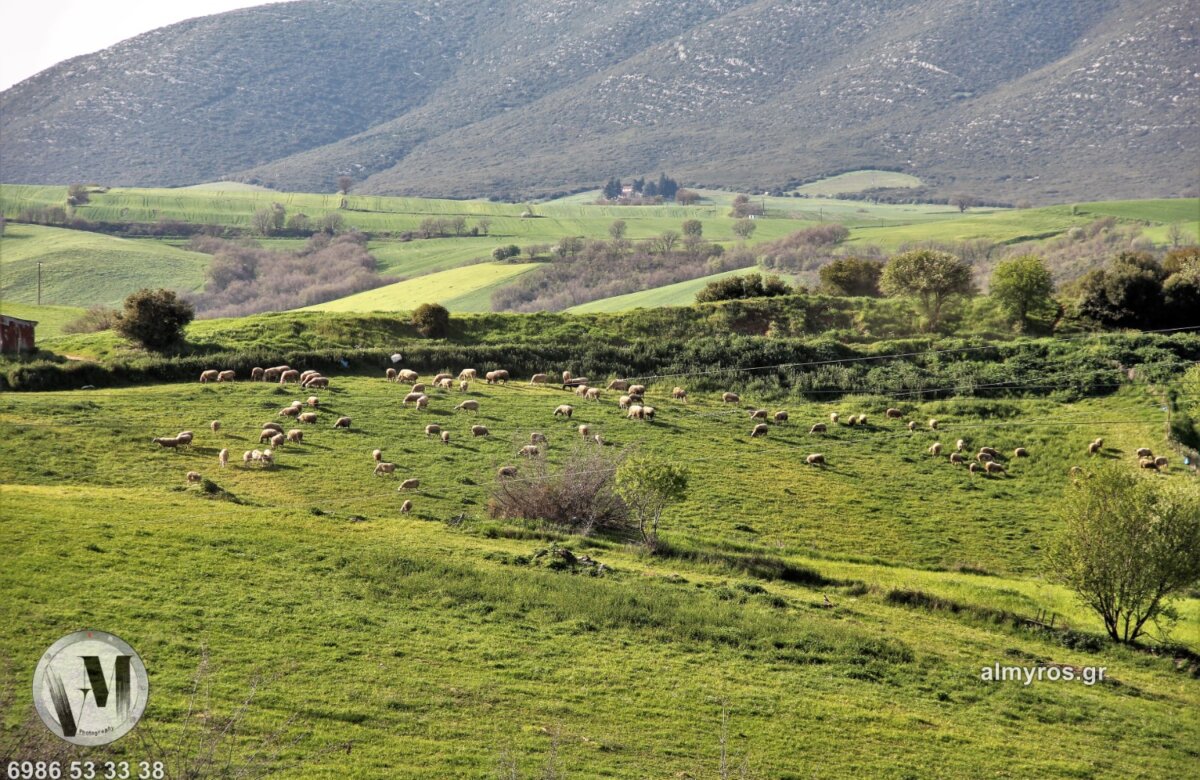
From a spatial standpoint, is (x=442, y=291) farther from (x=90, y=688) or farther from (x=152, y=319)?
(x=90, y=688)

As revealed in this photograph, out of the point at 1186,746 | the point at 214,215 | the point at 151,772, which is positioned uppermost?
the point at 214,215

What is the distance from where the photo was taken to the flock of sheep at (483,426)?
1517 inches

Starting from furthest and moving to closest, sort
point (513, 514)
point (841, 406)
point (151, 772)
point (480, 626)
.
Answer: point (841, 406)
point (513, 514)
point (480, 626)
point (151, 772)

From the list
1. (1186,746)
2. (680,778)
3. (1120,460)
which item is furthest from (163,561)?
(1120,460)

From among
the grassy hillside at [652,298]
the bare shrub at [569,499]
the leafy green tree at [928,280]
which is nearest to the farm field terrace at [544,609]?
the bare shrub at [569,499]

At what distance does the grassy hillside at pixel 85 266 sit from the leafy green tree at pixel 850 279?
63229 millimetres

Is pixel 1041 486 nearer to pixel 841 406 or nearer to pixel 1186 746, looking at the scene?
pixel 841 406

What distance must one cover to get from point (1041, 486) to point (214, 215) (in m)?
141

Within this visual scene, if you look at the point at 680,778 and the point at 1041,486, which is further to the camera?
the point at 1041,486

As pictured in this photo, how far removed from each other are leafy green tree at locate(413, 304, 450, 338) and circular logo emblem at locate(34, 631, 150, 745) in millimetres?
40930

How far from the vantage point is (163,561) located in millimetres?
27016

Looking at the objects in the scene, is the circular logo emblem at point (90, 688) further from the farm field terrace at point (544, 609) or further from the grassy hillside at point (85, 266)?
the grassy hillside at point (85, 266)

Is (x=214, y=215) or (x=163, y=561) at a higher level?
(x=214, y=215)

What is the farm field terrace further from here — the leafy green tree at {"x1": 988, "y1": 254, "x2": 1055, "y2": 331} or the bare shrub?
the leafy green tree at {"x1": 988, "y1": 254, "x2": 1055, "y2": 331}
